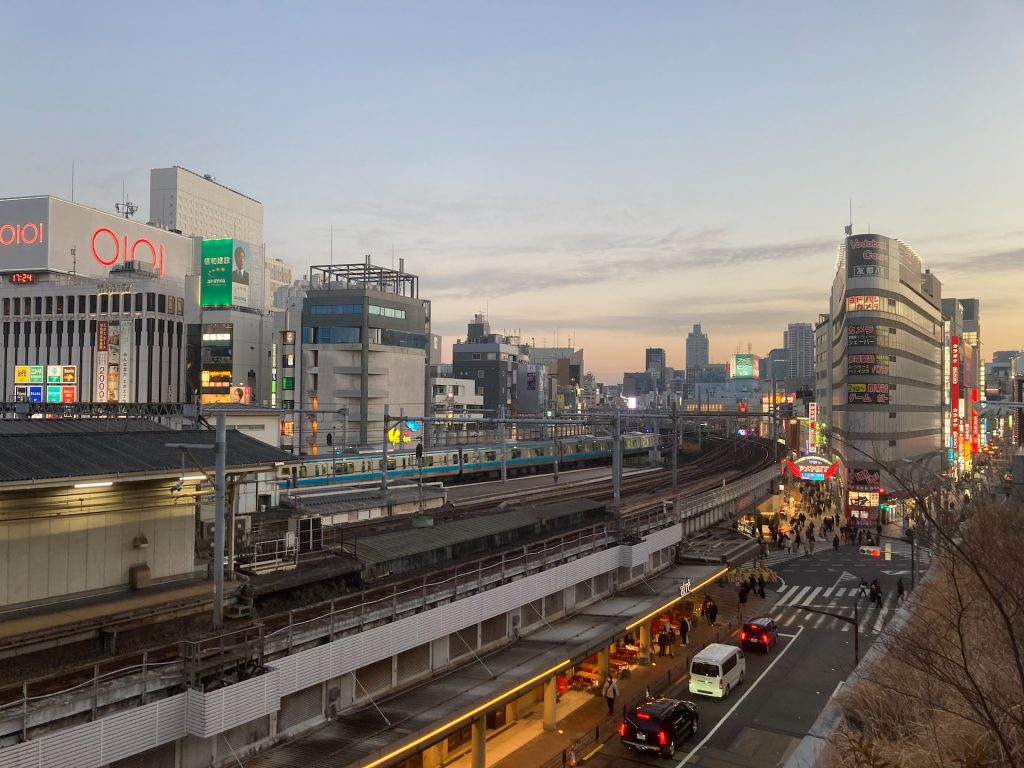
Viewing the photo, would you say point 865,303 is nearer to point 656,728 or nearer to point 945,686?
point 656,728

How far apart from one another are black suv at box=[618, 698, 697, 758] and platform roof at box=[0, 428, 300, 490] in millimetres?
11315

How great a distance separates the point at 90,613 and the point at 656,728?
13.9 meters

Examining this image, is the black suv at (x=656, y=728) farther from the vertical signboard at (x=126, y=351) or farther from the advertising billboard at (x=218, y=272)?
the vertical signboard at (x=126, y=351)

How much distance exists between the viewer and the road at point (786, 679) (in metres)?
20.9

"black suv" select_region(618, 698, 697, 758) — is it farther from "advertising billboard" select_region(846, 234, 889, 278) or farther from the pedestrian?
"advertising billboard" select_region(846, 234, 889, 278)

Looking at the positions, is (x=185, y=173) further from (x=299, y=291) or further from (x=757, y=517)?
(x=757, y=517)

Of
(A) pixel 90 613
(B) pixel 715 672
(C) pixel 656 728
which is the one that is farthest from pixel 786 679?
(A) pixel 90 613

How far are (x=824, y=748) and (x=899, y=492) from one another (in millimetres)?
55619

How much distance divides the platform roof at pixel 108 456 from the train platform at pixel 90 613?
2.68m

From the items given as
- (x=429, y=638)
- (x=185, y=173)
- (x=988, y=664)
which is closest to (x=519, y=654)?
(x=429, y=638)

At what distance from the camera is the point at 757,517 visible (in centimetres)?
5534

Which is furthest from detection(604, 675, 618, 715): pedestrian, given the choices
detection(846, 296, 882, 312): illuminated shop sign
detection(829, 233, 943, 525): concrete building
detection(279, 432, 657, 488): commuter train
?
detection(846, 296, 882, 312): illuminated shop sign

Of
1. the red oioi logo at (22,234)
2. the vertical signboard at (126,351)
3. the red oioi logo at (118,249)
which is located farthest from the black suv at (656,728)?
the red oioi logo at (118,249)

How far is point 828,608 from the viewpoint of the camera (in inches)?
1433
